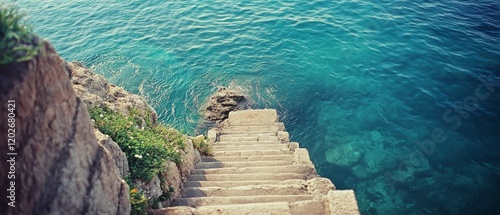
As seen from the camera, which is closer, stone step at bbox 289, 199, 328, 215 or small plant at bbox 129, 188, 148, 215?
small plant at bbox 129, 188, 148, 215

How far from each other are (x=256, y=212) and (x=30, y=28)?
430 centimetres

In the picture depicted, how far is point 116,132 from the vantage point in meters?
6.95

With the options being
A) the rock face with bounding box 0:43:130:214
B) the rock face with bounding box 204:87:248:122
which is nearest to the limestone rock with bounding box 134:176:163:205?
the rock face with bounding box 0:43:130:214

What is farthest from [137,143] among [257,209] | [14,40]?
[14,40]

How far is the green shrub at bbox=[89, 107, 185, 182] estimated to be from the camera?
6520mm

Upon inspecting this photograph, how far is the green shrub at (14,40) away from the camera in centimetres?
276

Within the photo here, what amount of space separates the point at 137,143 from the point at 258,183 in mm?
2844

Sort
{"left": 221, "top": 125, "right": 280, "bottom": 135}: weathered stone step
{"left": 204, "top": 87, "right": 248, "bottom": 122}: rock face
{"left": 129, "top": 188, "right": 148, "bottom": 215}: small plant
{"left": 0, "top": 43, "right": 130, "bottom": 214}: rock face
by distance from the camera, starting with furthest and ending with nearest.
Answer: {"left": 204, "top": 87, "right": 248, "bottom": 122}: rock face < {"left": 221, "top": 125, "right": 280, "bottom": 135}: weathered stone step < {"left": 129, "top": 188, "right": 148, "bottom": 215}: small plant < {"left": 0, "top": 43, "right": 130, "bottom": 214}: rock face

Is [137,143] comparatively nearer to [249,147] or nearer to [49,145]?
[49,145]

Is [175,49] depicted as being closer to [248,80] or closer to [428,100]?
[248,80]

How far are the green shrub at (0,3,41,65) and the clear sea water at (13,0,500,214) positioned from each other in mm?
7781

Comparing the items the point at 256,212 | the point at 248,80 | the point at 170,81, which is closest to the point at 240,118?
the point at 248,80

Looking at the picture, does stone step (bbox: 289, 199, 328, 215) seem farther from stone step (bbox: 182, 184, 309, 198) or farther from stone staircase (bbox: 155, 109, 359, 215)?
stone step (bbox: 182, 184, 309, 198)

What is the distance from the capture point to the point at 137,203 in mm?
5395
